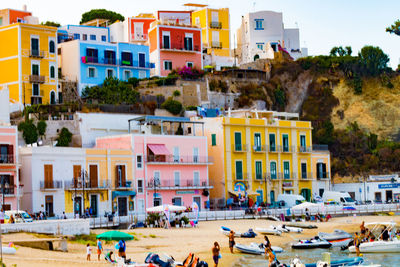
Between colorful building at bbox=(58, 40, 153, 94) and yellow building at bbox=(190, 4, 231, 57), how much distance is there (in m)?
12.4

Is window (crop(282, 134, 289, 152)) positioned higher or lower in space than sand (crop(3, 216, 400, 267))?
higher

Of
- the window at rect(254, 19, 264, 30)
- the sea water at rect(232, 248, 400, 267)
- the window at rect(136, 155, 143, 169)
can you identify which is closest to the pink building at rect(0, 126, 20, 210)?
the window at rect(136, 155, 143, 169)

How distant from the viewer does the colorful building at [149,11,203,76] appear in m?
73.4

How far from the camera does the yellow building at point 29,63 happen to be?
62.1m

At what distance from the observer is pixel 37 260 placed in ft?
97.5

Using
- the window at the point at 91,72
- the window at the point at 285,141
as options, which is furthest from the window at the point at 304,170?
the window at the point at 91,72

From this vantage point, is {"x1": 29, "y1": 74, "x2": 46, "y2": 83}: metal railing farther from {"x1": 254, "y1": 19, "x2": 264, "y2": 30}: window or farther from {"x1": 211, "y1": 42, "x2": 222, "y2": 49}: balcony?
{"x1": 254, "y1": 19, "x2": 264, "y2": 30}: window

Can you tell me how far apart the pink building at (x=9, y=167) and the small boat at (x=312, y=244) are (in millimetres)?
17956

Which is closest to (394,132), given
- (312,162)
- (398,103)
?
(398,103)

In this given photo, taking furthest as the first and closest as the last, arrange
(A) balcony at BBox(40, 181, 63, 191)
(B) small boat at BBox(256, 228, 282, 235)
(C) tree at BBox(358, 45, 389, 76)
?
1. (C) tree at BBox(358, 45, 389, 76)
2. (A) balcony at BBox(40, 181, 63, 191)
3. (B) small boat at BBox(256, 228, 282, 235)

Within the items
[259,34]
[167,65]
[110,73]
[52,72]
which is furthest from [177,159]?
[259,34]

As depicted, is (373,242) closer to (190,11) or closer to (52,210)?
(52,210)

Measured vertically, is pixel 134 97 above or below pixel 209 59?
below

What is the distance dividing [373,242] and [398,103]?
155 ft
